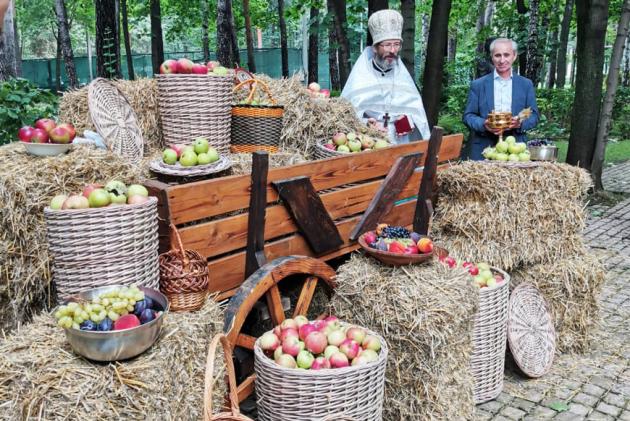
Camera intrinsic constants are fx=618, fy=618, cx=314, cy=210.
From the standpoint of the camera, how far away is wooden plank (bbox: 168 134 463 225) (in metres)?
3.22

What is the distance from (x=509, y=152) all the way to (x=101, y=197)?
341 centimetres

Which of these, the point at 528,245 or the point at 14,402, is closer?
the point at 14,402

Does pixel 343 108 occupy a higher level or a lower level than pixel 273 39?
lower

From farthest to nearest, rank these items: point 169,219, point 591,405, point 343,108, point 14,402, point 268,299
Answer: point 343,108 < point 591,405 < point 268,299 < point 169,219 < point 14,402

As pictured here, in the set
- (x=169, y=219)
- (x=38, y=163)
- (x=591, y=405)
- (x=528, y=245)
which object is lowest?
(x=591, y=405)

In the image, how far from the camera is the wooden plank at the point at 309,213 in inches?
148

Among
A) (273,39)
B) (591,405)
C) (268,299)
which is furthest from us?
(273,39)

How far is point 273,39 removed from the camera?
1848 inches

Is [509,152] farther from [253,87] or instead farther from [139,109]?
[139,109]

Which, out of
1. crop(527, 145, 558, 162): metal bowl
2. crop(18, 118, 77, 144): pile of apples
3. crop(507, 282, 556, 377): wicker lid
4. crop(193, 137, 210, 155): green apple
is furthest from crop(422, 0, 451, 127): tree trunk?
crop(18, 118, 77, 144): pile of apples

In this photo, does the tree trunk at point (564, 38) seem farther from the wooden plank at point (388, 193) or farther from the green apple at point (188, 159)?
the green apple at point (188, 159)

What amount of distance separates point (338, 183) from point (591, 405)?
2219 millimetres

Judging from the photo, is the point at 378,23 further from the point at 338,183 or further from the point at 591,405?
the point at 591,405

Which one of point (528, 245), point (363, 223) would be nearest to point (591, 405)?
point (528, 245)
